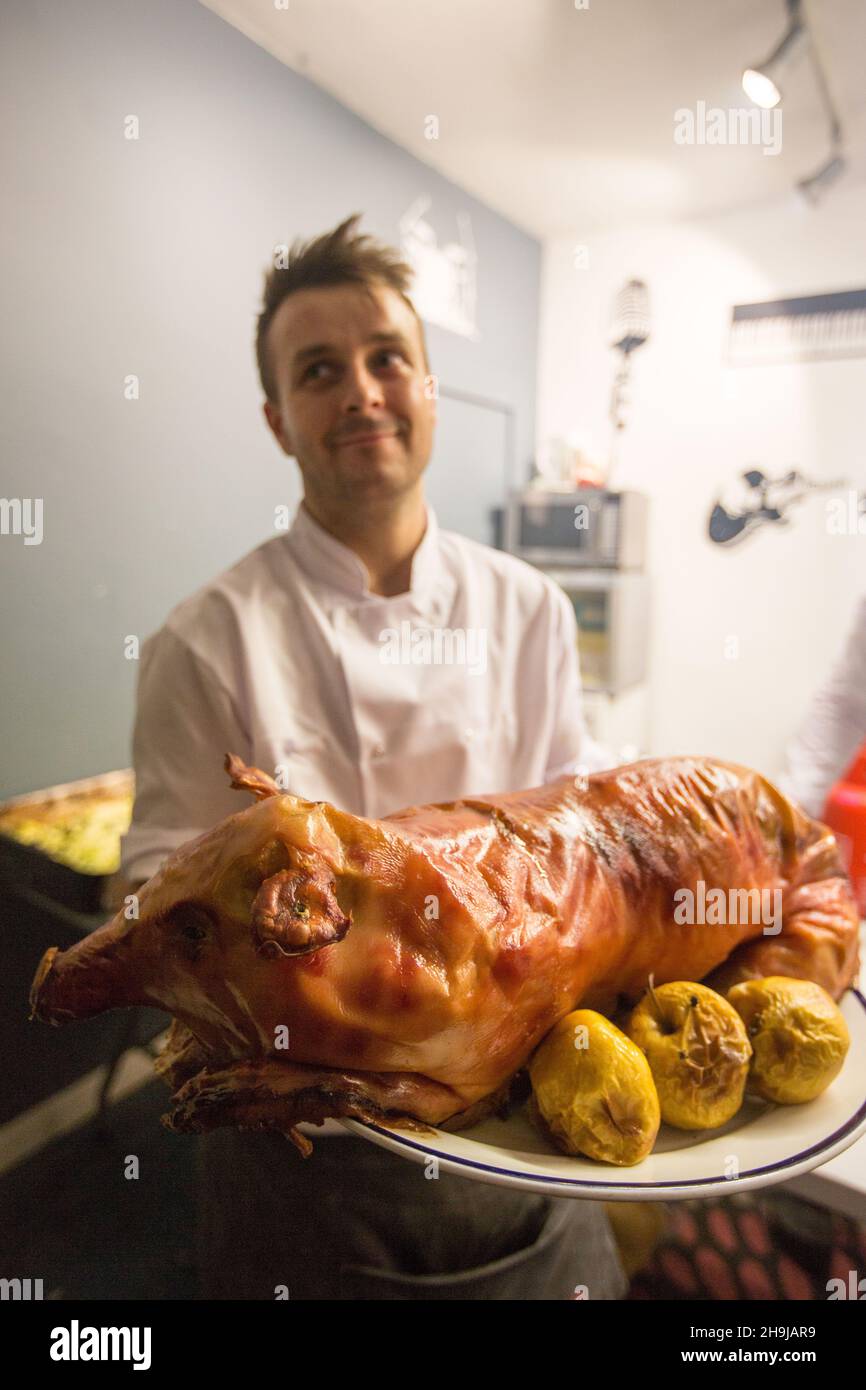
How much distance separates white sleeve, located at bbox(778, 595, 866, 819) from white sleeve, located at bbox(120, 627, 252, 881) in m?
1.05

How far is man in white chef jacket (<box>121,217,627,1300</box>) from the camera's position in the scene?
0.81 m

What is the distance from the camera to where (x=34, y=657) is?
0.70m

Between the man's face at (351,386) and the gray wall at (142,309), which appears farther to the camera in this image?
the man's face at (351,386)

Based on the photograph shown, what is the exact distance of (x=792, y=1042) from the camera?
1.64 feet

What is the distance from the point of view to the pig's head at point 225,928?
0.40 m

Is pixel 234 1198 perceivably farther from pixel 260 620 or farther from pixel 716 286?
pixel 716 286

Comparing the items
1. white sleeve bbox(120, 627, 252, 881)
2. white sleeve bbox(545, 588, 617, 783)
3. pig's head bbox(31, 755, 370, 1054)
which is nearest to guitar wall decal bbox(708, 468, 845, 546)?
white sleeve bbox(545, 588, 617, 783)

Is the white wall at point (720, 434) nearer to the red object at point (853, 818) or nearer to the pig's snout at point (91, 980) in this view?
the red object at point (853, 818)

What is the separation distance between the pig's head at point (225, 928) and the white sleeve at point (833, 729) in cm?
120

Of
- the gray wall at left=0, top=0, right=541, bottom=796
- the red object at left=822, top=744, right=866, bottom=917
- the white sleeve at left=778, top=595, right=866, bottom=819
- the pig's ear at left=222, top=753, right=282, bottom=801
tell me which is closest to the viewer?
the pig's ear at left=222, top=753, right=282, bottom=801

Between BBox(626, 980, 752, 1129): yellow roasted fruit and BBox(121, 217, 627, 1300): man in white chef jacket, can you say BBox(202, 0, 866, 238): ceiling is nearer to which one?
BBox(121, 217, 627, 1300): man in white chef jacket

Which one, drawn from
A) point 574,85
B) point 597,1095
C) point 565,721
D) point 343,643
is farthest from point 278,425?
point 574,85

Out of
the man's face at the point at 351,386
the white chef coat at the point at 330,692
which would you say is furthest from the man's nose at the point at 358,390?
the white chef coat at the point at 330,692

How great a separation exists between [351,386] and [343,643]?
276 mm
